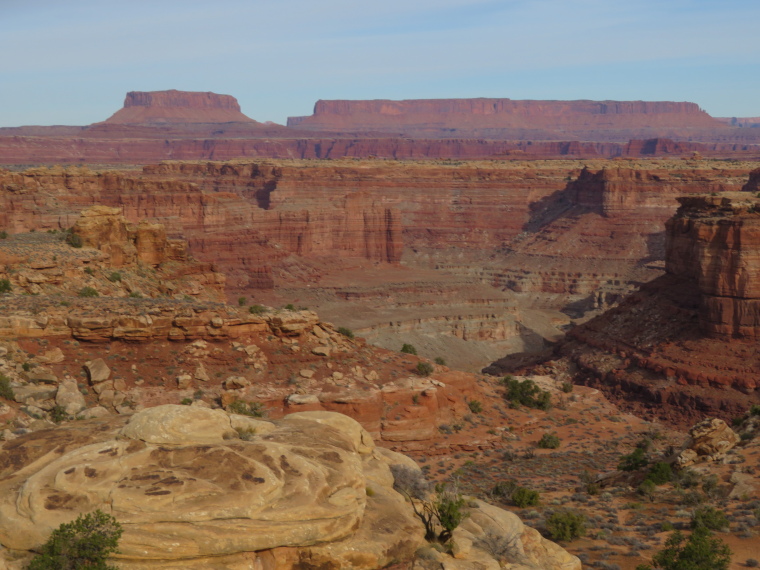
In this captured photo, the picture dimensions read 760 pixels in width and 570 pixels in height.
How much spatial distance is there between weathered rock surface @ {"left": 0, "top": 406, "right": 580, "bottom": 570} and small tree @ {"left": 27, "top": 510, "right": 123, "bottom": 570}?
250 mm

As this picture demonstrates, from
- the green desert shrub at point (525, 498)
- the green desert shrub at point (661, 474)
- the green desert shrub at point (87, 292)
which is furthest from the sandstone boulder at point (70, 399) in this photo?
the green desert shrub at point (661, 474)

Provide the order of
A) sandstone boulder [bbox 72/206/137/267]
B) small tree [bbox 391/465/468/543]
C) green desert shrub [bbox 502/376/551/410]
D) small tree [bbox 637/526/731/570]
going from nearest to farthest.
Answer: small tree [bbox 391/465/468/543], small tree [bbox 637/526/731/570], green desert shrub [bbox 502/376/551/410], sandstone boulder [bbox 72/206/137/267]

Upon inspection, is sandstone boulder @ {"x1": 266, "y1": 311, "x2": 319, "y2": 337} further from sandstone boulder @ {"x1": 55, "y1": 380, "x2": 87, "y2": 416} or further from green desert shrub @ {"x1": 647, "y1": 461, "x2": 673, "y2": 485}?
green desert shrub @ {"x1": 647, "y1": 461, "x2": 673, "y2": 485}

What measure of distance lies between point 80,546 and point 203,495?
2.12 metres

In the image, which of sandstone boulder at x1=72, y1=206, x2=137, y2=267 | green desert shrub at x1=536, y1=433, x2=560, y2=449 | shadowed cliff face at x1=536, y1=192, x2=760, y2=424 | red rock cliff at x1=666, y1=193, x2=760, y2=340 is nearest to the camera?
green desert shrub at x1=536, y1=433, x2=560, y2=449

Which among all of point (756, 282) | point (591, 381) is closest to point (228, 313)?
point (591, 381)

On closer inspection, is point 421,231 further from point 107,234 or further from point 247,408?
point 247,408

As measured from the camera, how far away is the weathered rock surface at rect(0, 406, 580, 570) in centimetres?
1432

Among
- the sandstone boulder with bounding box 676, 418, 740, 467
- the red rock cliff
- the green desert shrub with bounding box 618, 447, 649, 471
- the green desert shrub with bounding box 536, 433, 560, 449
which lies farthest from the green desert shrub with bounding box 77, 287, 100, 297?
the red rock cliff

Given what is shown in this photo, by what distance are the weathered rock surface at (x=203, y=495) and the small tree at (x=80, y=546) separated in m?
0.25

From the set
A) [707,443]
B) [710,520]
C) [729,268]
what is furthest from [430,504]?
[729,268]

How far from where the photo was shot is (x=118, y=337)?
3194 cm

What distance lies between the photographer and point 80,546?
13.7m

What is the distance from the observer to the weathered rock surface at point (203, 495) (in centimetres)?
1432
